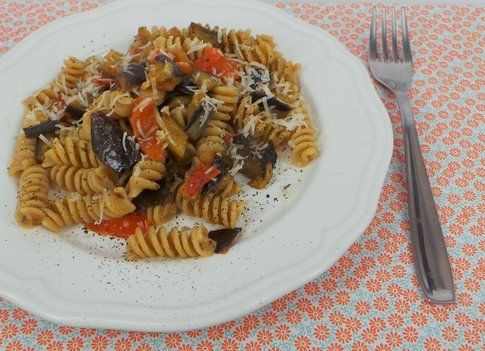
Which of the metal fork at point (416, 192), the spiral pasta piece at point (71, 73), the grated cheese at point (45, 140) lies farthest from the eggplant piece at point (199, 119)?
the metal fork at point (416, 192)

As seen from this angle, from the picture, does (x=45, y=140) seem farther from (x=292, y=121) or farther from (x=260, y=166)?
(x=292, y=121)

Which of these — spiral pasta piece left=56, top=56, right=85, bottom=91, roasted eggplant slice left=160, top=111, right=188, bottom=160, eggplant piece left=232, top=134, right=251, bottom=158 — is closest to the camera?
roasted eggplant slice left=160, top=111, right=188, bottom=160

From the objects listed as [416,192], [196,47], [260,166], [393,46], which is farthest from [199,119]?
[393,46]

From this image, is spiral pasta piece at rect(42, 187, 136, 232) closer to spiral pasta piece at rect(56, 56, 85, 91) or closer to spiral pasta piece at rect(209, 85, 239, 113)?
spiral pasta piece at rect(209, 85, 239, 113)

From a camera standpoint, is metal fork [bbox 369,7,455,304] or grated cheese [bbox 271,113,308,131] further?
grated cheese [bbox 271,113,308,131]

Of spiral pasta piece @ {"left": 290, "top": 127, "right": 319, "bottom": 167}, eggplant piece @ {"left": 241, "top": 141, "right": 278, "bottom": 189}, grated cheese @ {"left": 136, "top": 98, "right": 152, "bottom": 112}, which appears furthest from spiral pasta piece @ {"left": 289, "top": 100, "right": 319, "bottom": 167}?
grated cheese @ {"left": 136, "top": 98, "right": 152, "bottom": 112}

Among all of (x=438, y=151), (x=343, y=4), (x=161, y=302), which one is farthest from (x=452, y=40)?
(x=161, y=302)
